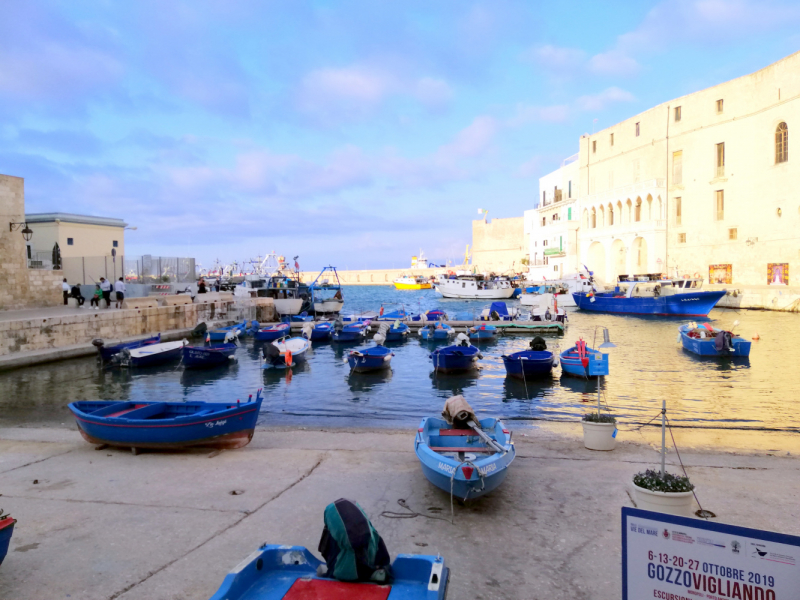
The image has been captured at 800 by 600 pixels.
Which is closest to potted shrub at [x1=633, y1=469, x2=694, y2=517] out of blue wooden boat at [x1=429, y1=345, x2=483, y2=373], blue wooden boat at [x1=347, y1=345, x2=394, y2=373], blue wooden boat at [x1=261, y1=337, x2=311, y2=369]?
blue wooden boat at [x1=429, y1=345, x2=483, y2=373]

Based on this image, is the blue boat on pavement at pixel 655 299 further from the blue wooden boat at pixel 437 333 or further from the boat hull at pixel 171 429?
the boat hull at pixel 171 429

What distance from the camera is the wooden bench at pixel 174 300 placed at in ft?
101

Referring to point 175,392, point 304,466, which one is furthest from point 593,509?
point 175,392

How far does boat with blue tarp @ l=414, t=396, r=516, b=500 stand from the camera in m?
6.00

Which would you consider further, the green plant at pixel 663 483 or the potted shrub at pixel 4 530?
the green plant at pixel 663 483

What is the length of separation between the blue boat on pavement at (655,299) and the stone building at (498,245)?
46133 millimetres

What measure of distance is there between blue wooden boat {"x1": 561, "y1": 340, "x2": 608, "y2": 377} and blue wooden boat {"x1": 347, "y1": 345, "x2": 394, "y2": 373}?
683 cm

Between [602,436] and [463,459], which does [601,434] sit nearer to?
[602,436]

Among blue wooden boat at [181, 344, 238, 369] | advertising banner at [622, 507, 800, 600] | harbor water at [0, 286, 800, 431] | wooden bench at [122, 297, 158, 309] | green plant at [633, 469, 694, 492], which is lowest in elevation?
harbor water at [0, 286, 800, 431]

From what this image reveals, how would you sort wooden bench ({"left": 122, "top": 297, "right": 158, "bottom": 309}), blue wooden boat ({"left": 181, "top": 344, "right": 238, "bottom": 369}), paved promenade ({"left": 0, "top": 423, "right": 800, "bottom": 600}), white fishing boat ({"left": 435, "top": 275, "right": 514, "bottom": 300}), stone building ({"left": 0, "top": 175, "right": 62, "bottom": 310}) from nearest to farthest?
1. paved promenade ({"left": 0, "top": 423, "right": 800, "bottom": 600})
2. blue wooden boat ({"left": 181, "top": 344, "right": 238, "bottom": 369})
3. stone building ({"left": 0, "top": 175, "right": 62, "bottom": 310})
4. wooden bench ({"left": 122, "top": 297, "right": 158, "bottom": 309})
5. white fishing boat ({"left": 435, "top": 275, "right": 514, "bottom": 300})

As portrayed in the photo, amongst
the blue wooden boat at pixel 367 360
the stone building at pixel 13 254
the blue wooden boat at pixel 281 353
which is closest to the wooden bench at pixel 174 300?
the stone building at pixel 13 254

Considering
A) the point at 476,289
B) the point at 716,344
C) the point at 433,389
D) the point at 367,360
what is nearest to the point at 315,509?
the point at 433,389

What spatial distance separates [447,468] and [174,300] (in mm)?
28903

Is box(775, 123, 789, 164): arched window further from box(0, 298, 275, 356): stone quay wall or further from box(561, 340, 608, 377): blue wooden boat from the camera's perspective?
box(0, 298, 275, 356): stone quay wall
